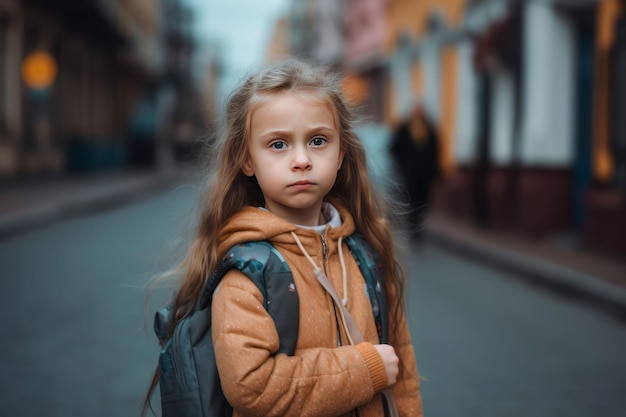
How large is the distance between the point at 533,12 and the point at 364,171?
10.3 metres

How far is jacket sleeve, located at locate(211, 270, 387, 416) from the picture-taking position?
161 cm

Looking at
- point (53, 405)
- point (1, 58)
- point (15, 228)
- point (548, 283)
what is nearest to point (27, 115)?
point (1, 58)

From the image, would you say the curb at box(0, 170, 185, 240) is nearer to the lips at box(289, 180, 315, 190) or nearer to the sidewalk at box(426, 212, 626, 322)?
the sidewalk at box(426, 212, 626, 322)

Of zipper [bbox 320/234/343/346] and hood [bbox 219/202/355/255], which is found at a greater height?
hood [bbox 219/202/355/255]

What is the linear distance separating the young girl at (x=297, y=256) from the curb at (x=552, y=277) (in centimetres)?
470

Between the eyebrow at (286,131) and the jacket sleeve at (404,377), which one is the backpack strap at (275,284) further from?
the jacket sleeve at (404,377)

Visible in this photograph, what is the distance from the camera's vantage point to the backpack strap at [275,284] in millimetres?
1669

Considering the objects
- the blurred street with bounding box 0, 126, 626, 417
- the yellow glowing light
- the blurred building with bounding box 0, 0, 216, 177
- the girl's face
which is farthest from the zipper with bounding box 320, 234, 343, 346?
the yellow glowing light

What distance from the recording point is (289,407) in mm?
1637

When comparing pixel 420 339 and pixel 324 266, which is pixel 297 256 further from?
pixel 420 339

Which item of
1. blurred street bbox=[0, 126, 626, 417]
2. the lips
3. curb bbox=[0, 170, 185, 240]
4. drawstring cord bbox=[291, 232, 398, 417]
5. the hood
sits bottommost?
blurred street bbox=[0, 126, 626, 417]

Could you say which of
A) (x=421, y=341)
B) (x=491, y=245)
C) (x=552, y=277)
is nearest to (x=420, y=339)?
(x=421, y=341)

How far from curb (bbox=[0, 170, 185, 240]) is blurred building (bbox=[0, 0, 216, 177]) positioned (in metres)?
2.96

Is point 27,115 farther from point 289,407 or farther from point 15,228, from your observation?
point 289,407
